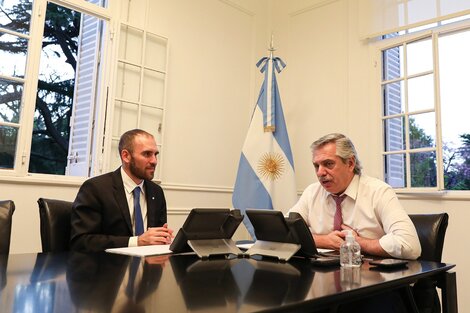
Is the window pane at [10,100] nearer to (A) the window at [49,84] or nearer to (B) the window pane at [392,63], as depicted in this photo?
(A) the window at [49,84]

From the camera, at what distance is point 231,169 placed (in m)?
4.07

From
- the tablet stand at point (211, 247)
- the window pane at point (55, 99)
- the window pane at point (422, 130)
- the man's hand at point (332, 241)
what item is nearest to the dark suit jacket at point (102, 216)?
the tablet stand at point (211, 247)

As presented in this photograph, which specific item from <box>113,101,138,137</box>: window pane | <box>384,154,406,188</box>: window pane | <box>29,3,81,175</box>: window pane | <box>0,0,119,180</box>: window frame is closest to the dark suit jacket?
<box>0,0,119,180</box>: window frame

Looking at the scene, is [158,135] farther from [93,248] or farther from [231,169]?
[93,248]

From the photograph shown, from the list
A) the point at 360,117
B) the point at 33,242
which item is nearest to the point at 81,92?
the point at 33,242

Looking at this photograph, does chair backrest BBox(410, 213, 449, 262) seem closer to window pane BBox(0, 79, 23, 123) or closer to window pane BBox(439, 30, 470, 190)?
window pane BBox(439, 30, 470, 190)

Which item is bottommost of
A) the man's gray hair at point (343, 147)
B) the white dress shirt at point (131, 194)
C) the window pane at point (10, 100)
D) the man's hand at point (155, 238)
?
the man's hand at point (155, 238)

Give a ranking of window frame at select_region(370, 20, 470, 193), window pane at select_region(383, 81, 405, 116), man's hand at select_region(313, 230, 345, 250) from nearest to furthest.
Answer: man's hand at select_region(313, 230, 345, 250) < window frame at select_region(370, 20, 470, 193) < window pane at select_region(383, 81, 405, 116)

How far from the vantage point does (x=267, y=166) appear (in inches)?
141

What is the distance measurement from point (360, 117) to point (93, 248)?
268 cm

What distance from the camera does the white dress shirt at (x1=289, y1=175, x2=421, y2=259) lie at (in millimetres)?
1583

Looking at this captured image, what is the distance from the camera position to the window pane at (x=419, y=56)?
10.5 feet

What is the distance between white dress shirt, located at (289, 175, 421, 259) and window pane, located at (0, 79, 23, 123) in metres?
2.01

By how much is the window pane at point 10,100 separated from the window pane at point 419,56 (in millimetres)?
3026
